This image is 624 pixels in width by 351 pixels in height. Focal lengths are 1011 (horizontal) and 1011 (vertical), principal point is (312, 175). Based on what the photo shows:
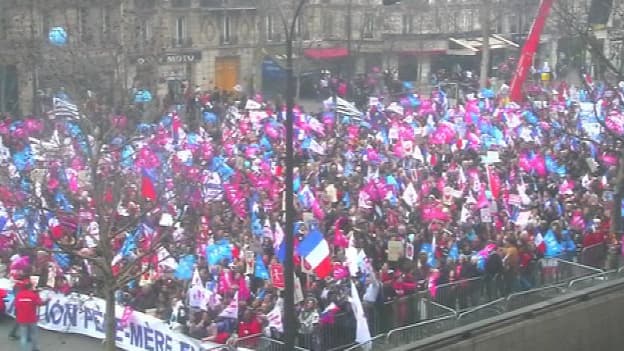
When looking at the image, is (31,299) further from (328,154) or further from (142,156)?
(328,154)

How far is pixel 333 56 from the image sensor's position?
182ft

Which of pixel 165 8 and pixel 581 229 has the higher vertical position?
pixel 165 8

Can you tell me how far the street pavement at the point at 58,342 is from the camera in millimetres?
16359

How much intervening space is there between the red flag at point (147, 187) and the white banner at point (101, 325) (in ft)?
5.98

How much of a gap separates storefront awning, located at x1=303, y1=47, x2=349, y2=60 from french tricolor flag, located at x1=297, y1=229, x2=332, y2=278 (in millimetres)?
39402

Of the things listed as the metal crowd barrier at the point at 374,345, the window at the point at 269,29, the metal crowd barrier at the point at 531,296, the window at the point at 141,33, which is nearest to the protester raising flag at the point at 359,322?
the metal crowd barrier at the point at 374,345

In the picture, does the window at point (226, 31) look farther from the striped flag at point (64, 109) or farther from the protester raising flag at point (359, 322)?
the protester raising flag at point (359, 322)

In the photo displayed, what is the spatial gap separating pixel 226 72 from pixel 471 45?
1557 centimetres

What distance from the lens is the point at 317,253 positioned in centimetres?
1538

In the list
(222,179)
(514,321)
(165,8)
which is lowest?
(514,321)

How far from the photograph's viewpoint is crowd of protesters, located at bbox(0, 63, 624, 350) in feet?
50.8

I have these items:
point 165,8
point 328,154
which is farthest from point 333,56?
point 328,154

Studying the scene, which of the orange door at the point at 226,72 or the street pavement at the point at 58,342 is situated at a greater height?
the orange door at the point at 226,72

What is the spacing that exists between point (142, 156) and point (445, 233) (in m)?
5.69
